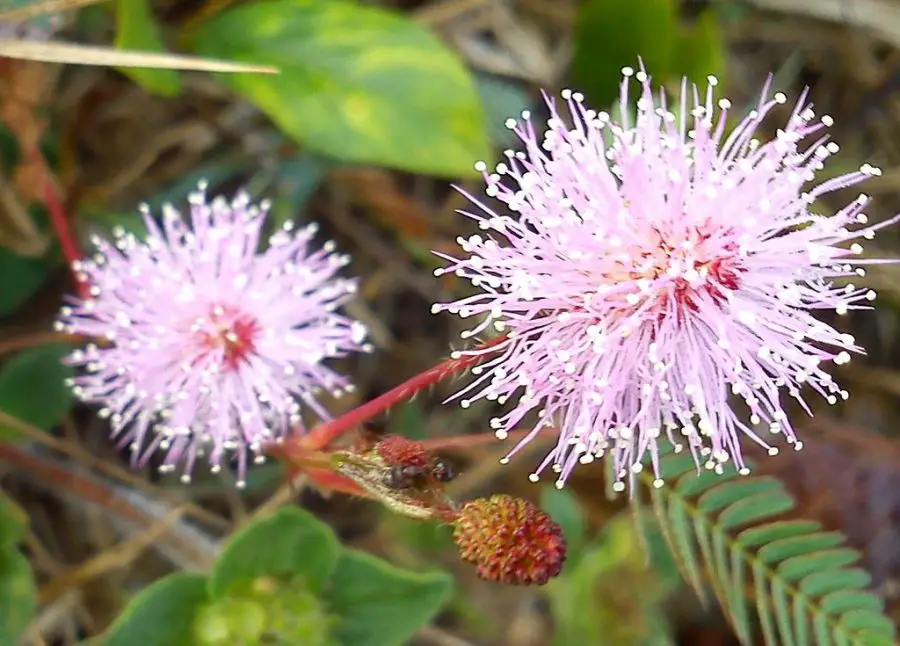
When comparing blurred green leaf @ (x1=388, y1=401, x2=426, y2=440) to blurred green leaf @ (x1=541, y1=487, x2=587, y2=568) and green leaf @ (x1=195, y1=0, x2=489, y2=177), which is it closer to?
blurred green leaf @ (x1=541, y1=487, x2=587, y2=568)

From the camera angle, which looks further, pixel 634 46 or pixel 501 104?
pixel 501 104

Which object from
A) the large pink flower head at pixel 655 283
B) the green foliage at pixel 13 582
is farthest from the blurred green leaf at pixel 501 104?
the green foliage at pixel 13 582

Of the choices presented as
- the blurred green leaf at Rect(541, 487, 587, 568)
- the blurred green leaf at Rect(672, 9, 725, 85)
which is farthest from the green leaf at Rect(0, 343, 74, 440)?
the blurred green leaf at Rect(672, 9, 725, 85)

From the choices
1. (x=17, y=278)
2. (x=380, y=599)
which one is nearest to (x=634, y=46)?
(x=380, y=599)

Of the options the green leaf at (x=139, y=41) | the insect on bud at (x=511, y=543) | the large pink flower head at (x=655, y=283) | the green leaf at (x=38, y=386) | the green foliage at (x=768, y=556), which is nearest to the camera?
the insect on bud at (x=511, y=543)

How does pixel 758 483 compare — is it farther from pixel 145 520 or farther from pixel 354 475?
pixel 145 520

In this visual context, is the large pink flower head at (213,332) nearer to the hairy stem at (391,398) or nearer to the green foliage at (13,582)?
the hairy stem at (391,398)

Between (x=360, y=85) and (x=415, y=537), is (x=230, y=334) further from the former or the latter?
(x=415, y=537)
